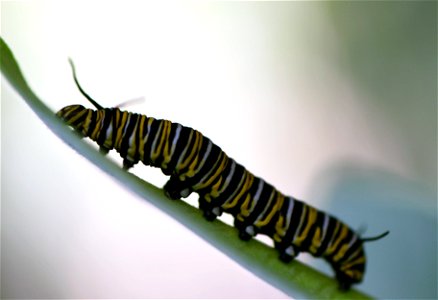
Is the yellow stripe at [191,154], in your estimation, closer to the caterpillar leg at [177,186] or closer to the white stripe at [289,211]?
the caterpillar leg at [177,186]

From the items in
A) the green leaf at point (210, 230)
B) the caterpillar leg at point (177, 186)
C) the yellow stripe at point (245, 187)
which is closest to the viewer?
the green leaf at point (210, 230)

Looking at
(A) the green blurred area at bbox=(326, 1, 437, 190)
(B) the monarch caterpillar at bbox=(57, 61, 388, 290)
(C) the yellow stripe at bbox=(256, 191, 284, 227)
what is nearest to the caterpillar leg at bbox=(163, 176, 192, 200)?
(B) the monarch caterpillar at bbox=(57, 61, 388, 290)

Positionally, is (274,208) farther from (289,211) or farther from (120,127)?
(120,127)

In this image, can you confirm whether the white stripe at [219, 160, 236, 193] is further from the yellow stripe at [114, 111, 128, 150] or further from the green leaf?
the green leaf

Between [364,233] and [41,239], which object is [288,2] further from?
[41,239]

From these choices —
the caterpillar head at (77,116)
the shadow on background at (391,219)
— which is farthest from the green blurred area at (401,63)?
the caterpillar head at (77,116)

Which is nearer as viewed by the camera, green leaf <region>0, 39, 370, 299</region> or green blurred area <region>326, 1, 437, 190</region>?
green leaf <region>0, 39, 370, 299</region>
